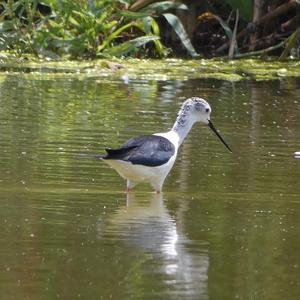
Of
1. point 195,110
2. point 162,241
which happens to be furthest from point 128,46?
point 162,241

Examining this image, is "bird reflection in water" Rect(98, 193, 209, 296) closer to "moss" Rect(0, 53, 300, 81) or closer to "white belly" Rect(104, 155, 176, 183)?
"white belly" Rect(104, 155, 176, 183)

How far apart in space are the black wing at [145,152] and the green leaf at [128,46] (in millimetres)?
7229

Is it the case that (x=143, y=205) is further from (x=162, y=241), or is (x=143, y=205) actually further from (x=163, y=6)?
(x=163, y=6)

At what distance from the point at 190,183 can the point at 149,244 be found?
2052 mm

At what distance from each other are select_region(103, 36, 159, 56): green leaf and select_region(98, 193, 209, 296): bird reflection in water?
7663 millimetres

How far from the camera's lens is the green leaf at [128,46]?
51.6 ft

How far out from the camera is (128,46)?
1573 cm

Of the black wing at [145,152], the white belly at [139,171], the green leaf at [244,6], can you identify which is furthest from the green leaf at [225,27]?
the white belly at [139,171]

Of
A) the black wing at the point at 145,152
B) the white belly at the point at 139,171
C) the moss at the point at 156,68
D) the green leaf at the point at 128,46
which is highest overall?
the black wing at the point at 145,152

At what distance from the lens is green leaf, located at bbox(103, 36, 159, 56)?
15727 mm

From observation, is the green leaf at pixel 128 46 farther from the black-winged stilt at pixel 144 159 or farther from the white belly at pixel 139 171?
the white belly at pixel 139 171

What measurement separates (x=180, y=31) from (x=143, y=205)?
338 inches

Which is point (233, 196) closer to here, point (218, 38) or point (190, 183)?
point (190, 183)

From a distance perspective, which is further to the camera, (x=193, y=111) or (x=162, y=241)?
(x=193, y=111)
